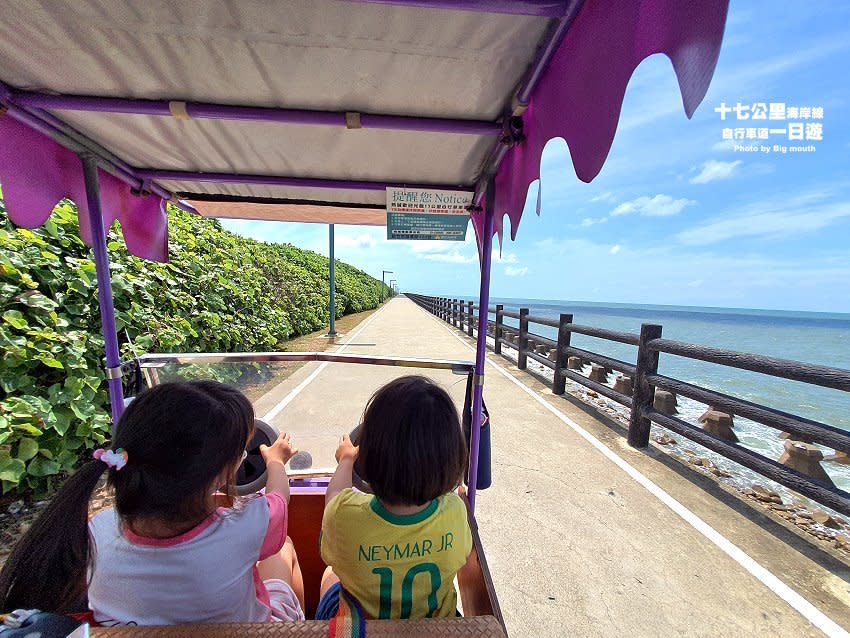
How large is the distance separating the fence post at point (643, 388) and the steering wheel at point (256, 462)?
4.06 metres

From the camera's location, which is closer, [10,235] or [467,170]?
[467,170]

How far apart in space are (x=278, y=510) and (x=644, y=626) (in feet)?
7.25

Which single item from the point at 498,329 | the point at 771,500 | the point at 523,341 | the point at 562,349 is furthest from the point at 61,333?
the point at 498,329

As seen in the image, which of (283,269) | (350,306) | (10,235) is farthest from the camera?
(350,306)

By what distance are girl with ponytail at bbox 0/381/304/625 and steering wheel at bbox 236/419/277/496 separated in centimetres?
106

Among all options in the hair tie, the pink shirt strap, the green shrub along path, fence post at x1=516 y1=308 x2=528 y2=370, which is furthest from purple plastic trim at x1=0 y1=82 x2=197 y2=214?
fence post at x1=516 y1=308 x2=528 y2=370

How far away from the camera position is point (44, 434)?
2.64 m

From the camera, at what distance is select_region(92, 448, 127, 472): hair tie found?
92cm

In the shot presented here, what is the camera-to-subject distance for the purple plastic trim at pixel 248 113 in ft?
5.84

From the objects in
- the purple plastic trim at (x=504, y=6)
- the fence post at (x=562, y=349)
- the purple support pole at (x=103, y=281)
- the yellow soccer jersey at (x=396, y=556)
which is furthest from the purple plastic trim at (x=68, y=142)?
the fence post at (x=562, y=349)

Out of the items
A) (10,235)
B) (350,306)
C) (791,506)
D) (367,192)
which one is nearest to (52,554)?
(367,192)

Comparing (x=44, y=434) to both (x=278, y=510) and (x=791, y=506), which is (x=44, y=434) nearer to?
(x=278, y=510)

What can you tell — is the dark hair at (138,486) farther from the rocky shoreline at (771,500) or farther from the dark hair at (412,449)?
the rocky shoreline at (771,500)

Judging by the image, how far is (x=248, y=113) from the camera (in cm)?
186
